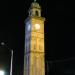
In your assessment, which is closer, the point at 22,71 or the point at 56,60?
the point at 22,71

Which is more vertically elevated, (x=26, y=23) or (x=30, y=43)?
(x=26, y=23)

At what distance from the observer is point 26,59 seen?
37375 millimetres

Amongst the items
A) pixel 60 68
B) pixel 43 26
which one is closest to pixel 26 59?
pixel 43 26

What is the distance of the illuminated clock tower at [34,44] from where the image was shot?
36.1m

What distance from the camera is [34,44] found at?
3672 centimetres

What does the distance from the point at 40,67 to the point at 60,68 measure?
8.68 metres

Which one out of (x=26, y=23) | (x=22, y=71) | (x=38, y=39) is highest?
(x=26, y=23)

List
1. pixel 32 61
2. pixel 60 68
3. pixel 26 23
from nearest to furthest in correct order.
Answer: pixel 32 61
pixel 26 23
pixel 60 68

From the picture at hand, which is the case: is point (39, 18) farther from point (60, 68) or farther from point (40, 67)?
point (60, 68)

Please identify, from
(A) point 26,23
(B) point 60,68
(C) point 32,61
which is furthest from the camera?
(B) point 60,68

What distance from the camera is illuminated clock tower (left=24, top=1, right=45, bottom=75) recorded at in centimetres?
3606

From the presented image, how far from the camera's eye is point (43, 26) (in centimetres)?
3800

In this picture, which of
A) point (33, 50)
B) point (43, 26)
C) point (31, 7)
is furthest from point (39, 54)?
point (31, 7)

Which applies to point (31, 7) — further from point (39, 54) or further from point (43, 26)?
point (39, 54)
